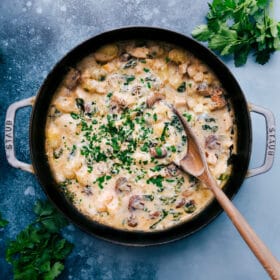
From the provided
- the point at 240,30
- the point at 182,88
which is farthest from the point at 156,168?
the point at 240,30

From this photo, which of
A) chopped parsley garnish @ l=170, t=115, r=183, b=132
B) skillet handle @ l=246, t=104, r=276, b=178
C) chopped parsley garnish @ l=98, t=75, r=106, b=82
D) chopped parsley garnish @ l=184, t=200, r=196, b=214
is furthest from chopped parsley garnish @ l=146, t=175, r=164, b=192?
chopped parsley garnish @ l=98, t=75, r=106, b=82

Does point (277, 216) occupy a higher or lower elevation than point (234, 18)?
lower

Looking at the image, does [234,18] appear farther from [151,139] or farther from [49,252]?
[49,252]

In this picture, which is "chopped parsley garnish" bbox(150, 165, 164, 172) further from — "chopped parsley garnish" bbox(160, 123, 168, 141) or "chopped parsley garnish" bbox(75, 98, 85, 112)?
"chopped parsley garnish" bbox(75, 98, 85, 112)

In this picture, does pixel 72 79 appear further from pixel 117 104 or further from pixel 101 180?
pixel 101 180

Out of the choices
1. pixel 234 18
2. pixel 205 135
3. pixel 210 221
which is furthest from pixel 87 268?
pixel 234 18
